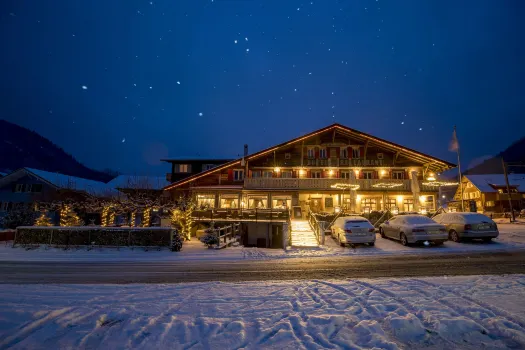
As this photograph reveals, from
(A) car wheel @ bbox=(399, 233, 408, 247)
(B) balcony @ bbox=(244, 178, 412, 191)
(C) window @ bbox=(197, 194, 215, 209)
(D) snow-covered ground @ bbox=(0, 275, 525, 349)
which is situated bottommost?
(D) snow-covered ground @ bbox=(0, 275, 525, 349)

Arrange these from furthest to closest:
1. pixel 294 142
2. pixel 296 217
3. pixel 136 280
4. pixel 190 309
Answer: pixel 294 142, pixel 296 217, pixel 136 280, pixel 190 309

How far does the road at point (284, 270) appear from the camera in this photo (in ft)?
25.8

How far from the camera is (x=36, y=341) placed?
3838 mm

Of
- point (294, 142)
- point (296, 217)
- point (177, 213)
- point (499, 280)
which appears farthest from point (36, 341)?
point (294, 142)

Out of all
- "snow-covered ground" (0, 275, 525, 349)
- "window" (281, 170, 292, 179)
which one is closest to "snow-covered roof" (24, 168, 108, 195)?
"window" (281, 170, 292, 179)

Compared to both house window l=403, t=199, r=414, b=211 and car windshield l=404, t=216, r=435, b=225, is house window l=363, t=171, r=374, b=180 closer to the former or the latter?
house window l=403, t=199, r=414, b=211

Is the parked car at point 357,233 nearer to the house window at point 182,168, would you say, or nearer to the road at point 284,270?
the road at point 284,270

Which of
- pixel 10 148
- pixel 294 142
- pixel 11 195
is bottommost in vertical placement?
pixel 11 195

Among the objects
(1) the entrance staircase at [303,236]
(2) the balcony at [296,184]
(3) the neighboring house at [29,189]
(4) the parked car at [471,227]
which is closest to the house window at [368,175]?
(2) the balcony at [296,184]

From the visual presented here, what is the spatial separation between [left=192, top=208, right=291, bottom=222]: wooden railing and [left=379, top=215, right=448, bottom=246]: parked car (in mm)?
7385

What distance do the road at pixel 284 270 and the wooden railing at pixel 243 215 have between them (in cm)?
855

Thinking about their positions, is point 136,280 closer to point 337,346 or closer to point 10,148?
point 337,346

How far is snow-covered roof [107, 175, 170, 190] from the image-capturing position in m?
39.2

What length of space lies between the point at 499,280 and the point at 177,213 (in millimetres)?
16706
